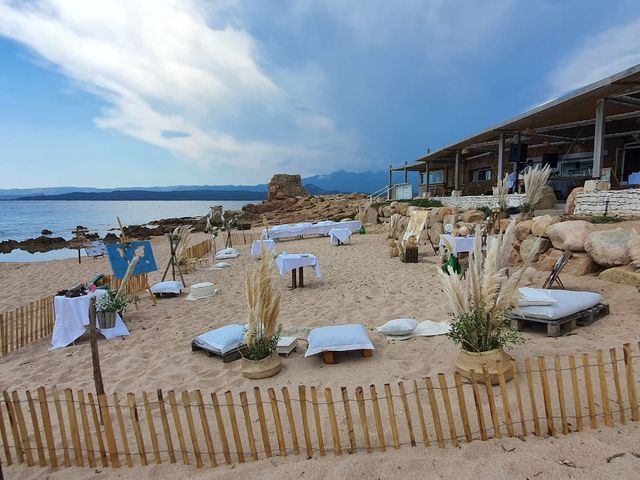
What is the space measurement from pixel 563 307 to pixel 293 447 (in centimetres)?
344

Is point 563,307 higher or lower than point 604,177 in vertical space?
lower

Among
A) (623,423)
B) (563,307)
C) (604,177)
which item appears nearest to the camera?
(623,423)

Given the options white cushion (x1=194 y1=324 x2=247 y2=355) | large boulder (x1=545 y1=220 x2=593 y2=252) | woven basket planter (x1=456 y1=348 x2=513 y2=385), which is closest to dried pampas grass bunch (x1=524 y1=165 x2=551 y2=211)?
large boulder (x1=545 y1=220 x2=593 y2=252)

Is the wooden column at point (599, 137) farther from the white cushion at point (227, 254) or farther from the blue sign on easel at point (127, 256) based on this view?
the blue sign on easel at point (127, 256)

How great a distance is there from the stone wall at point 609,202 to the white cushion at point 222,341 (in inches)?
309

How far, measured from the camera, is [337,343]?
3742 mm

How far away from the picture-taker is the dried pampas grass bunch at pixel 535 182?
8426mm

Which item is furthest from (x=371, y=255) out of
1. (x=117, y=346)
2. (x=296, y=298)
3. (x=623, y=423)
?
(x=623, y=423)

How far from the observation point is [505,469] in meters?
2.08

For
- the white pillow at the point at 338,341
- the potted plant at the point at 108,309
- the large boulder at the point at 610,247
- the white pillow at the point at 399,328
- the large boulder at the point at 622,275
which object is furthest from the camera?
the large boulder at the point at 610,247

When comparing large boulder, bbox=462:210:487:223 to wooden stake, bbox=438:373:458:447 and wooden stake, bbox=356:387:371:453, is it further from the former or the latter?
wooden stake, bbox=356:387:371:453

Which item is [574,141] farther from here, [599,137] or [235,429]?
[235,429]

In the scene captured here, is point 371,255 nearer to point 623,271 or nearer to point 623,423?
point 623,271

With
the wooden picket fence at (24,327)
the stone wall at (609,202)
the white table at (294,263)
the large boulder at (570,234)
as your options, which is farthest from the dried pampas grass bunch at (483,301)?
the stone wall at (609,202)
